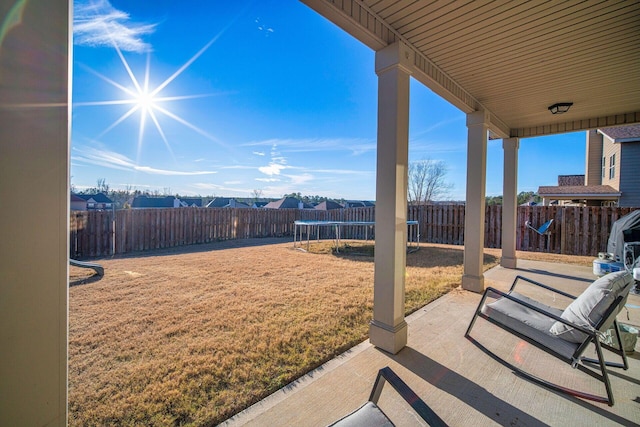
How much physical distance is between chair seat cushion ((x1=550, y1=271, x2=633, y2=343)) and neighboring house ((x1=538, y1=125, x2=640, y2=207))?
41.2 feet

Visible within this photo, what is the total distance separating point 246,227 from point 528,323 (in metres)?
11.7

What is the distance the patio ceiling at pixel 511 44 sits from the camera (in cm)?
236

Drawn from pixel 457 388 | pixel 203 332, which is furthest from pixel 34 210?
pixel 457 388

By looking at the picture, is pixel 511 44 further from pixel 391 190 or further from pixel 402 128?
pixel 391 190

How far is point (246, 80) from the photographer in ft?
27.1

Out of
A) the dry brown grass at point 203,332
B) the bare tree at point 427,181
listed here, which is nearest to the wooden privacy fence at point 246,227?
the dry brown grass at point 203,332

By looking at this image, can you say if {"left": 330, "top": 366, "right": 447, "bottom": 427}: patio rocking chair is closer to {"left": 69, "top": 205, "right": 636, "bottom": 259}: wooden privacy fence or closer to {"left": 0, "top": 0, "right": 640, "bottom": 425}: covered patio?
{"left": 0, "top": 0, "right": 640, "bottom": 425}: covered patio

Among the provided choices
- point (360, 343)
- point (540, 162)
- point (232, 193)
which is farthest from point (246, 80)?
point (232, 193)

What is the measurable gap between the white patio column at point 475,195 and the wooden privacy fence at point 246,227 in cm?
652

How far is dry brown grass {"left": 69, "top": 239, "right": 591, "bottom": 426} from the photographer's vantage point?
79.9 inches

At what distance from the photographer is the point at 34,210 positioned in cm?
98

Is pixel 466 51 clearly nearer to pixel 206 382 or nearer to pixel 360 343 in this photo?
pixel 360 343

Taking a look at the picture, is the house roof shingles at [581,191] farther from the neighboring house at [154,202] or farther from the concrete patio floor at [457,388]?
the neighboring house at [154,202]

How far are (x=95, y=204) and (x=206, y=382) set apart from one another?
32.2 m
